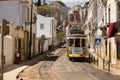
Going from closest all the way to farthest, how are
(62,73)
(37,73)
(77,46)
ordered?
(37,73)
(62,73)
(77,46)

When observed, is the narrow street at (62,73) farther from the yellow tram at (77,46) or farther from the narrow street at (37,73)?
the yellow tram at (77,46)

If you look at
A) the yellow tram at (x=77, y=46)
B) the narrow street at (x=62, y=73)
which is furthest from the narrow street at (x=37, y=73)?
the yellow tram at (x=77, y=46)

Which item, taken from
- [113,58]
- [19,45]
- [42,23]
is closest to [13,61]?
[19,45]

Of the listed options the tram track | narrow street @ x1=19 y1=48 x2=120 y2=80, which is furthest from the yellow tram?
narrow street @ x1=19 y1=48 x2=120 y2=80

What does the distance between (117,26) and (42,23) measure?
56.0 m

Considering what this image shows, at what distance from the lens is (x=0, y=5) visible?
164 ft

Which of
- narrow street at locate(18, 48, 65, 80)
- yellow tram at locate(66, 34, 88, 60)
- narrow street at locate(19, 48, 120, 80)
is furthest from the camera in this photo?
yellow tram at locate(66, 34, 88, 60)

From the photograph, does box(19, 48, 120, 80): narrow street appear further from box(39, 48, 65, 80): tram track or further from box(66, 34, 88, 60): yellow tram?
box(66, 34, 88, 60): yellow tram

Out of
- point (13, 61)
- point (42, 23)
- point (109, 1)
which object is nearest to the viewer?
point (13, 61)

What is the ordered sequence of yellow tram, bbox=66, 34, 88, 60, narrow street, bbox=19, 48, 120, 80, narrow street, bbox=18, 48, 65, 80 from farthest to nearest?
yellow tram, bbox=66, 34, 88, 60 < narrow street, bbox=19, 48, 120, 80 < narrow street, bbox=18, 48, 65, 80

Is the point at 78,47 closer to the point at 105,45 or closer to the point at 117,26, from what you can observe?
the point at 105,45

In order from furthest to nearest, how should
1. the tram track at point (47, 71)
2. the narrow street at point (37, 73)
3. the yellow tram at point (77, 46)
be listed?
the yellow tram at point (77, 46) → the tram track at point (47, 71) → the narrow street at point (37, 73)

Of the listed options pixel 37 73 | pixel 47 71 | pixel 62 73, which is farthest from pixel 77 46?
pixel 37 73

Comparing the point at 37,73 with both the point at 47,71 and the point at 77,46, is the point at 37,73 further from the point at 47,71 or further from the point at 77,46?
the point at 77,46
